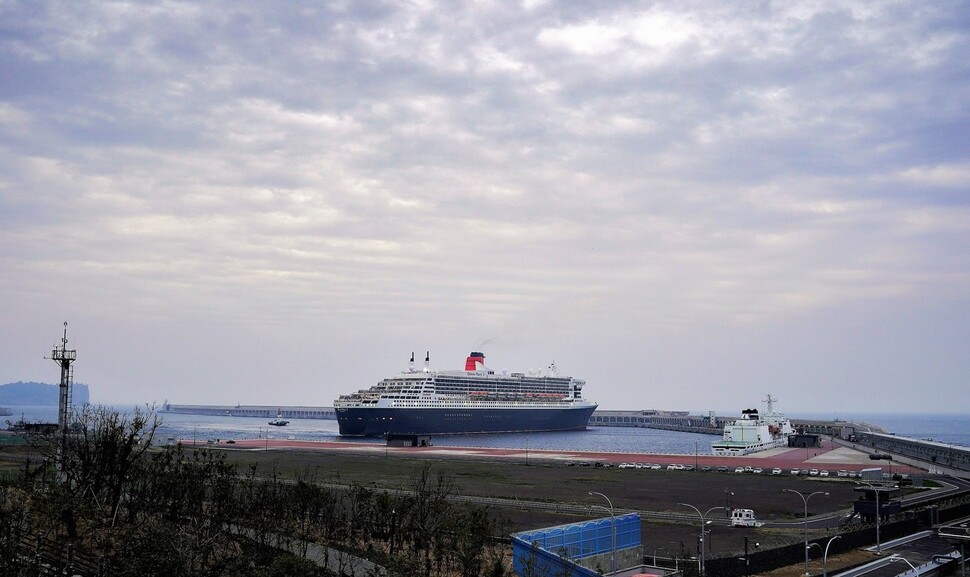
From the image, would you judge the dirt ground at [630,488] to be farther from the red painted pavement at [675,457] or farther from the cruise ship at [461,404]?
the cruise ship at [461,404]

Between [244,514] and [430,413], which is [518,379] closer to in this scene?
[430,413]

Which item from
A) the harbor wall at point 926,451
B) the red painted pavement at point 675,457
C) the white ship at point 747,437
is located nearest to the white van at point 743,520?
the red painted pavement at point 675,457

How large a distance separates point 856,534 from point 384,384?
327 feet

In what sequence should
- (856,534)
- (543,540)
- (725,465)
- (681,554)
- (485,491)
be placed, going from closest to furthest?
(543,540) < (681,554) < (856,534) < (485,491) < (725,465)

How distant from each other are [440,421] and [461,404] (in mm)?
5614

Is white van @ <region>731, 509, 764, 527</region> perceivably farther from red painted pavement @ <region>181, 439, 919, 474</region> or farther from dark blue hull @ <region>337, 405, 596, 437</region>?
dark blue hull @ <region>337, 405, 596, 437</region>

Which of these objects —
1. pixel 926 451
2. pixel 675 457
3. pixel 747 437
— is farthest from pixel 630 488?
pixel 926 451

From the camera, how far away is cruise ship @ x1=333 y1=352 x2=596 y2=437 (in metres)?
120

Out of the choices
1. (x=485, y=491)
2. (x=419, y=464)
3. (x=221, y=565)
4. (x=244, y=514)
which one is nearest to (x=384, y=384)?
(x=419, y=464)

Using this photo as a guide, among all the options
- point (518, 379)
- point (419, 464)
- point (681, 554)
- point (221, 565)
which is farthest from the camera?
point (518, 379)

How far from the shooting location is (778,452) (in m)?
105

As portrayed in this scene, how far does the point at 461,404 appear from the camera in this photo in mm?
128375

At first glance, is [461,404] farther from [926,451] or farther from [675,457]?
[926,451]

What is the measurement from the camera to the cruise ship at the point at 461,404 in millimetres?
119750
